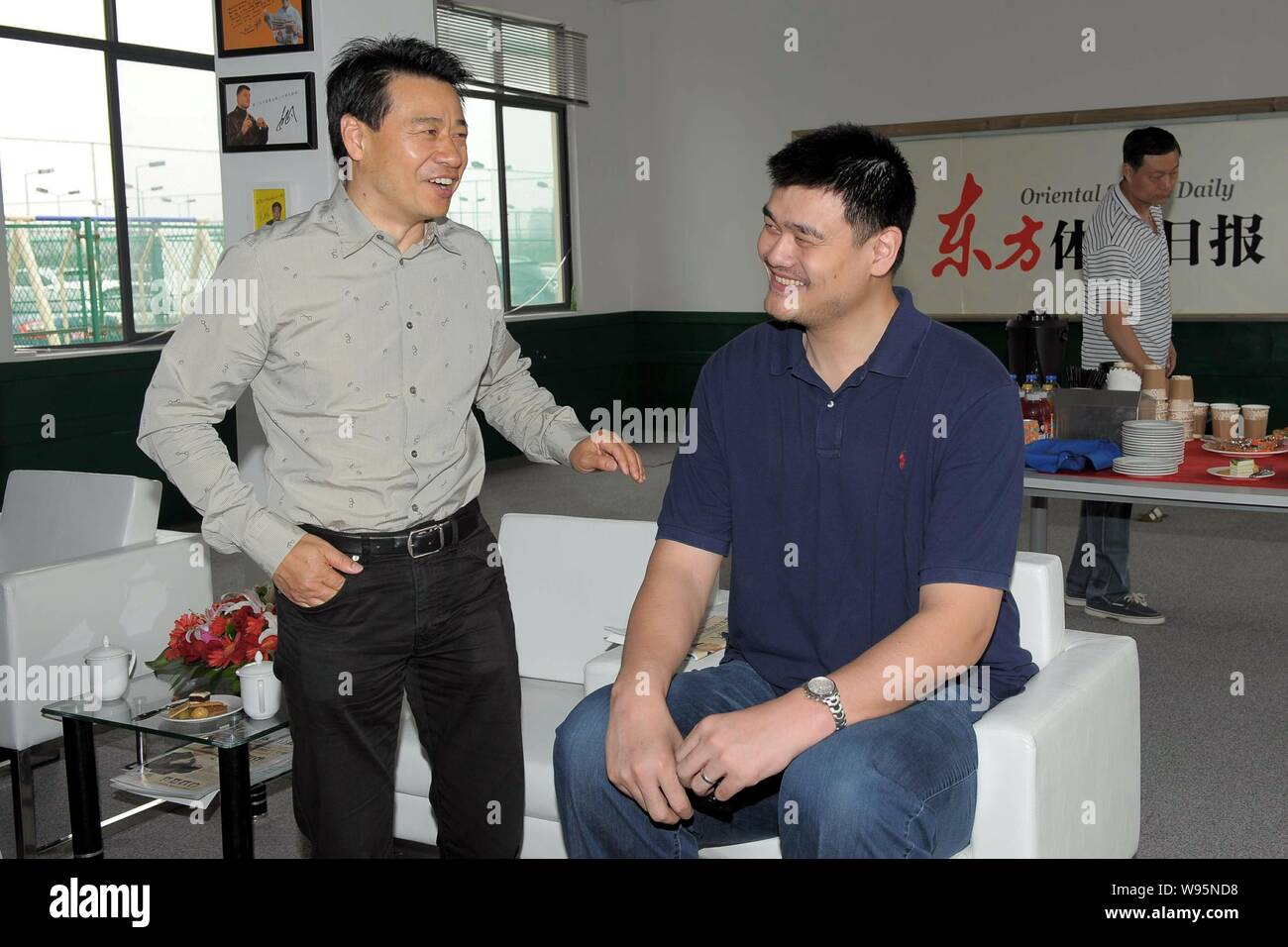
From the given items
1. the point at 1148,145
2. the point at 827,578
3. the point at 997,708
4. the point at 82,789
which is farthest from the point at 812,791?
the point at 1148,145

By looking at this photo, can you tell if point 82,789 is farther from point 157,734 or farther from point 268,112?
point 268,112

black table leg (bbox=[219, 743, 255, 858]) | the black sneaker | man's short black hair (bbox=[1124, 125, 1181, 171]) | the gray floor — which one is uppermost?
man's short black hair (bbox=[1124, 125, 1181, 171])

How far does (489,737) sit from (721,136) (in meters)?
7.54

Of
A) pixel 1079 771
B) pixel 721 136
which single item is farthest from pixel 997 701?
pixel 721 136

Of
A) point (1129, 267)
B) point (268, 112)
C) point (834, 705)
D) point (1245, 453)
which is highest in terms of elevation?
point (268, 112)

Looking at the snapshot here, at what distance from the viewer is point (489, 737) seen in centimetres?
221

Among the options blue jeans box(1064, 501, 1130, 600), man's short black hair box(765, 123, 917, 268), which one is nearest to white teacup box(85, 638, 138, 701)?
man's short black hair box(765, 123, 917, 268)

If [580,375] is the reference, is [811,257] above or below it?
above

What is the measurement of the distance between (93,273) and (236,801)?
4.74 metres

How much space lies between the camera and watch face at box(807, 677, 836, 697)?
180 centimetres

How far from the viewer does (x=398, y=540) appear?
2041 mm

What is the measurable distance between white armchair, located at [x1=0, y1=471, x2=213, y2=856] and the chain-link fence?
8.79 ft

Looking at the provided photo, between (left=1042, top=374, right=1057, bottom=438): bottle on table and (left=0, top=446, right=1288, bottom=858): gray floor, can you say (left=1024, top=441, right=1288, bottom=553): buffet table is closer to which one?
(left=1042, top=374, right=1057, bottom=438): bottle on table

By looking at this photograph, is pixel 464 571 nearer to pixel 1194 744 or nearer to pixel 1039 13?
pixel 1194 744
